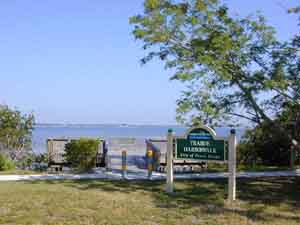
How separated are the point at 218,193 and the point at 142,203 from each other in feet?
7.47

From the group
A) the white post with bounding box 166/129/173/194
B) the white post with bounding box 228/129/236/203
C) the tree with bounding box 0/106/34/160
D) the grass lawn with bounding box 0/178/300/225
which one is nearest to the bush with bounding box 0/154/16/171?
the tree with bounding box 0/106/34/160

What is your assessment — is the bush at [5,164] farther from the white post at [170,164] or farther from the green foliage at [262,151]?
the green foliage at [262,151]

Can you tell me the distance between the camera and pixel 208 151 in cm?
1019

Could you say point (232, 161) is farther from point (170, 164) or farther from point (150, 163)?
point (150, 163)

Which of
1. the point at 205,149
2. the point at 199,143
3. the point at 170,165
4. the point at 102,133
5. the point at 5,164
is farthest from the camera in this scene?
the point at 102,133

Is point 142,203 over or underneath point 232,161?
underneath

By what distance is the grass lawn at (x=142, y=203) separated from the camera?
7.55 meters

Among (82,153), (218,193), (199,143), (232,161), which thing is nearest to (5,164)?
(82,153)

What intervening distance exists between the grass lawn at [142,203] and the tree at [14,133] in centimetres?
542

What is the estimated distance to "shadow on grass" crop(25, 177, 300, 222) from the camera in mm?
8523

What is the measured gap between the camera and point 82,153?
543 inches

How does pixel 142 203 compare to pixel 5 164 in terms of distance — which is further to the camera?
pixel 5 164

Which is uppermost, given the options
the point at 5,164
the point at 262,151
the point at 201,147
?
the point at 201,147

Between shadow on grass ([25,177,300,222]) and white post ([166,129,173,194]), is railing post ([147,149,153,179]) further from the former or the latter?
white post ([166,129,173,194])
